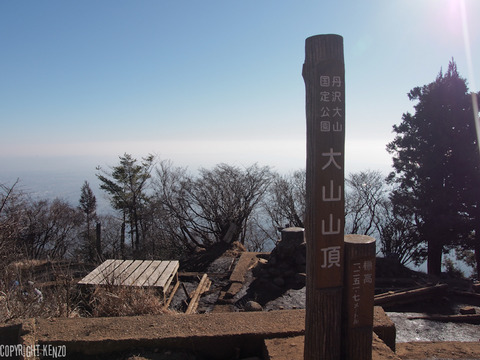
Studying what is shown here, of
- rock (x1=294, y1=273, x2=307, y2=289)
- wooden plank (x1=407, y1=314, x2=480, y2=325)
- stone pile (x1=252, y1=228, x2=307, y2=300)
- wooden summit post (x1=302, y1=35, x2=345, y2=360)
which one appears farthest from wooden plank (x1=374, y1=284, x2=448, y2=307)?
wooden summit post (x1=302, y1=35, x2=345, y2=360)

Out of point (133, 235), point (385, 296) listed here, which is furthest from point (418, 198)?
point (133, 235)

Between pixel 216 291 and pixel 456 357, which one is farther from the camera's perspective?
pixel 216 291

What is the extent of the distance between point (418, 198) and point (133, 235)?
18056 millimetres

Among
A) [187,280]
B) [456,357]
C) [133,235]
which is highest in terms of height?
[456,357]

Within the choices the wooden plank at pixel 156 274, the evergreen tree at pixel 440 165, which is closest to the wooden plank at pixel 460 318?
the wooden plank at pixel 156 274

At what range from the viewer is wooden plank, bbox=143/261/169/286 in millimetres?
5268

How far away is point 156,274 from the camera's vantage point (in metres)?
5.80

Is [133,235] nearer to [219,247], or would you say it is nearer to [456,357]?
[219,247]

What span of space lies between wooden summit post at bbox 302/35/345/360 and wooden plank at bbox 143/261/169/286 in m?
3.38

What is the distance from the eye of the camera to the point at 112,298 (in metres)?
4.00

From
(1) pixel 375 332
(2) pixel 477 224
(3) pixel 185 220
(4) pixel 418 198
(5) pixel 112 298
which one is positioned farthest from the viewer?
(3) pixel 185 220

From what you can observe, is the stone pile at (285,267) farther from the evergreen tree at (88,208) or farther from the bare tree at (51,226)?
the evergreen tree at (88,208)

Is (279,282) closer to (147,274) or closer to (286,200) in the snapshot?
(147,274)

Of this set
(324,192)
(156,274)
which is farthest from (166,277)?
(324,192)
